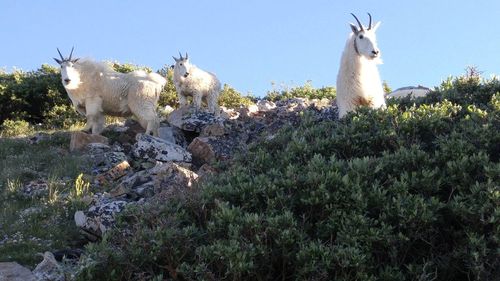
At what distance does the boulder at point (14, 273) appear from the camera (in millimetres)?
6613

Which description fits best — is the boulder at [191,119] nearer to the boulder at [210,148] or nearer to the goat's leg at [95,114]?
the boulder at [210,148]

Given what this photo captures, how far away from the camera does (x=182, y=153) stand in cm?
1244

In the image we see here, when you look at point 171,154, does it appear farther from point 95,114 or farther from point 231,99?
point 231,99

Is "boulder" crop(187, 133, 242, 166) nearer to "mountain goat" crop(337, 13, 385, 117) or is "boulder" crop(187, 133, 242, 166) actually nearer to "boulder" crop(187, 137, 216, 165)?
"boulder" crop(187, 137, 216, 165)

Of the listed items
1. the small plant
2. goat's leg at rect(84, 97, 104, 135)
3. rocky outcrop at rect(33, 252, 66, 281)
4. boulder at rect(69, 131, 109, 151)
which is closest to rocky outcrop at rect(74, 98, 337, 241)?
the small plant

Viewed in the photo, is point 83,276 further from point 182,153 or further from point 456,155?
point 182,153

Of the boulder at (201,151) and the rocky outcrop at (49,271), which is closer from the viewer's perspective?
the rocky outcrop at (49,271)

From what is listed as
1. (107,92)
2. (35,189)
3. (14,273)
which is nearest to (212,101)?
(107,92)

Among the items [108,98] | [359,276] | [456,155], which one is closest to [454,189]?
[456,155]

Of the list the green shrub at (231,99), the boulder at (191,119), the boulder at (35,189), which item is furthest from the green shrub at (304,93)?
the boulder at (35,189)

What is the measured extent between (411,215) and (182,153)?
24.7ft

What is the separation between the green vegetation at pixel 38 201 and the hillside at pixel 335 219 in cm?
197

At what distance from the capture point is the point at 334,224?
5.48 metres

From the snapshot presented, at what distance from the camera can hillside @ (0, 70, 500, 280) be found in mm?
5156
